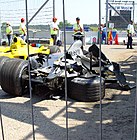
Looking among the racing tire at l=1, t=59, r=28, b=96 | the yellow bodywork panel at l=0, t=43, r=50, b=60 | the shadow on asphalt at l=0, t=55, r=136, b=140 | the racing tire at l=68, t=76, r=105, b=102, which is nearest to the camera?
the shadow on asphalt at l=0, t=55, r=136, b=140

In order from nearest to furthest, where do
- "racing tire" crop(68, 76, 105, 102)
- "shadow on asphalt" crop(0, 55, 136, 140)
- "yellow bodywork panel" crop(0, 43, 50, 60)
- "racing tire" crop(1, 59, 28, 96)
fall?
"shadow on asphalt" crop(0, 55, 136, 140) < "racing tire" crop(68, 76, 105, 102) < "racing tire" crop(1, 59, 28, 96) < "yellow bodywork panel" crop(0, 43, 50, 60)

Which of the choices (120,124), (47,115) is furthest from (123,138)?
(47,115)

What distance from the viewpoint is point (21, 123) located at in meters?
3.99

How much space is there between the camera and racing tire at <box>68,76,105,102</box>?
4.88 meters

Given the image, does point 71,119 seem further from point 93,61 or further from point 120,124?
point 93,61

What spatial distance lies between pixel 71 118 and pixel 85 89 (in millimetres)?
897

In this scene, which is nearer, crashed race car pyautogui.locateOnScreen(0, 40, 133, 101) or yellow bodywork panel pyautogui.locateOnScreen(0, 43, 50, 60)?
crashed race car pyautogui.locateOnScreen(0, 40, 133, 101)

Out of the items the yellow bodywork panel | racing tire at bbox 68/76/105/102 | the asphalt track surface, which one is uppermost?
the yellow bodywork panel

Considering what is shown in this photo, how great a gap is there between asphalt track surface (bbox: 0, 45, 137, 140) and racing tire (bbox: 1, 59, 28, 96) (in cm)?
19

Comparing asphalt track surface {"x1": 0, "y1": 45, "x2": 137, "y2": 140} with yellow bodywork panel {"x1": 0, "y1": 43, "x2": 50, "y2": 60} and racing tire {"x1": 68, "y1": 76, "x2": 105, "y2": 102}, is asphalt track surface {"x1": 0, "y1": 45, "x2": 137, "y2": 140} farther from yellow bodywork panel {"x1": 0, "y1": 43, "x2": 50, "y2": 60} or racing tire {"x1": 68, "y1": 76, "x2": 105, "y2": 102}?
yellow bodywork panel {"x1": 0, "y1": 43, "x2": 50, "y2": 60}

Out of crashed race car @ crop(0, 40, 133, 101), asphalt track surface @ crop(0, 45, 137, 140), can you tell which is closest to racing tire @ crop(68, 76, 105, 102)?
crashed race car @ crop(0, 40, 133, 101)

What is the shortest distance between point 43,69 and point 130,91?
190 cm

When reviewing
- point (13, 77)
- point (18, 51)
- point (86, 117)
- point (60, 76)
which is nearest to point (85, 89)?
point (60, 76)

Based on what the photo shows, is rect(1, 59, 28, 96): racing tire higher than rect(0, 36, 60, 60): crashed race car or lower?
lower
